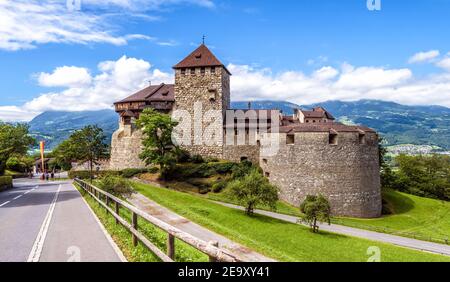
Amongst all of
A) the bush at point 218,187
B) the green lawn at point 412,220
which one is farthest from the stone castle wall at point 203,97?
the green lawn at point 412,220

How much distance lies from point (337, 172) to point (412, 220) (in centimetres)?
1034

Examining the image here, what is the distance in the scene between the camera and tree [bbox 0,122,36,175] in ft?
112

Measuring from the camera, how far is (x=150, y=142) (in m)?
44.8

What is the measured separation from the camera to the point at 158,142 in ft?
148

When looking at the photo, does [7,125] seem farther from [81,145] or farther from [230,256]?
[230,256]

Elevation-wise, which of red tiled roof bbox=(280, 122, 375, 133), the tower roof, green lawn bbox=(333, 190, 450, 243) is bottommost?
green lawn bbox=(333, 190, 450, 243)

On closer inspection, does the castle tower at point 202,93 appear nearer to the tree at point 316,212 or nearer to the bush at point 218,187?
the bush at point 218,187

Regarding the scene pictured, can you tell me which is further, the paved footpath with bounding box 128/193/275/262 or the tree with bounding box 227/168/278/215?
the tree with bounding box 227/168/278/215

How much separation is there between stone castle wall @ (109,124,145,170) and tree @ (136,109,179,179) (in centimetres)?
510

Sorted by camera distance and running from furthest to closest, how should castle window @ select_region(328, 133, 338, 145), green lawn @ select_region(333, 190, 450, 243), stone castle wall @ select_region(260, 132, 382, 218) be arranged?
castle window @ select_region(328, 133, 338, 145)
stone castle wall @ select_region(260, 132, 382, 218)
green lawn @ select_region(333, 190, 450, 243)

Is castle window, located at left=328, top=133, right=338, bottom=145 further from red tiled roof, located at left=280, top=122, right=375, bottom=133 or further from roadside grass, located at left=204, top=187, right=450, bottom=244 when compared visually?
roadside grass, located at left=204, top=187, right=450, bottom=244

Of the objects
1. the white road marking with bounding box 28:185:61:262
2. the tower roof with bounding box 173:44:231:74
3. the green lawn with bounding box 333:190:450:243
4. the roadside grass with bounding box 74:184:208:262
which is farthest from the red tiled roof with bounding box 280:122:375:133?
the white road marking with bounding box 28:185:61:262

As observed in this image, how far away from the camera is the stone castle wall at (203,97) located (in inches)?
1989

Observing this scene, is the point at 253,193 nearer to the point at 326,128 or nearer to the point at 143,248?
the point at 326,128
